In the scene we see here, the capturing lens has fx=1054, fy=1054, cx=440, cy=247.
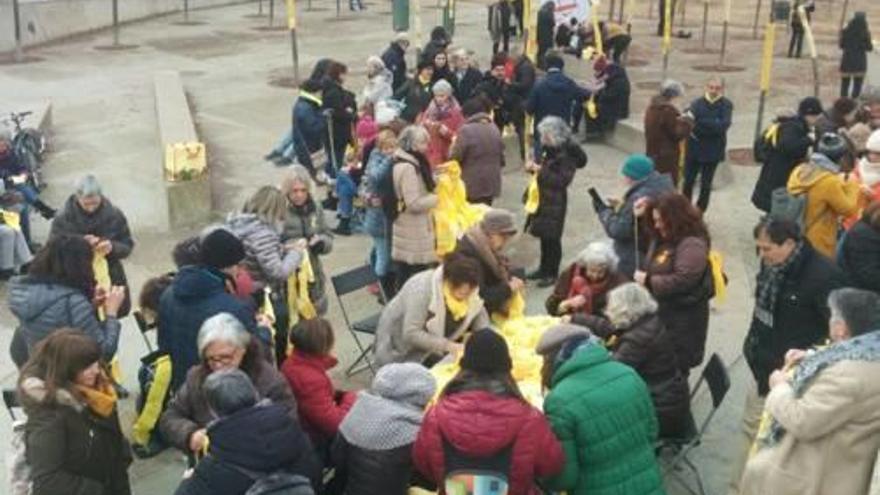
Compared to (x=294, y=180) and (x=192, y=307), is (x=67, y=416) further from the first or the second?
(x=294, y=180)

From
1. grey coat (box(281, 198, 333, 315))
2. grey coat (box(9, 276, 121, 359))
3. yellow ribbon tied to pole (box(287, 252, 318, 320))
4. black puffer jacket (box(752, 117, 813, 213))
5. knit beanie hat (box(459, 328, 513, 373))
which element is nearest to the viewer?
knit beanie hat (box(459, 328, 513, 373))

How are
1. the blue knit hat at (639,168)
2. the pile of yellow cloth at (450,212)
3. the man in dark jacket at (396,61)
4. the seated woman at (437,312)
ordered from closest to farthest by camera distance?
the seated woman at (437,312) < the blue knit hat at (639,168) < the pile of yellow cloth at (450,212) < the man in dark jacket at (396,61)

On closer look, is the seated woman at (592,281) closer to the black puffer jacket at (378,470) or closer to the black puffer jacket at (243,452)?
the black puffer jacket at (378,470)

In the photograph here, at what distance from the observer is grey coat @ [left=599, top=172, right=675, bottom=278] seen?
759 centimetres

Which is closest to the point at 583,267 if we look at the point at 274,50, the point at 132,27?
the point at 274,50

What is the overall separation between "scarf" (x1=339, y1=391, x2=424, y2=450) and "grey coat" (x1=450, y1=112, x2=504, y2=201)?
18.4 feet

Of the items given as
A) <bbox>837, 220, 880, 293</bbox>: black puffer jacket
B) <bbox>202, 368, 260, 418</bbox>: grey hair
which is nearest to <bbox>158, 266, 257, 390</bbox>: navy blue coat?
<bbox>202, 368, 260, 418</bbox>: grey hair

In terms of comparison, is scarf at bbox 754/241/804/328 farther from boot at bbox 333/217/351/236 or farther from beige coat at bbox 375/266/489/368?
boot at bbox 333/217/351/236

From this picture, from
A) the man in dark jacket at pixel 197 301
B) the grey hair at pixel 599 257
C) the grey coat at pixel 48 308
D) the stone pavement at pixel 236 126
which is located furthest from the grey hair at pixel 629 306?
the grey coat at pixel 48 308

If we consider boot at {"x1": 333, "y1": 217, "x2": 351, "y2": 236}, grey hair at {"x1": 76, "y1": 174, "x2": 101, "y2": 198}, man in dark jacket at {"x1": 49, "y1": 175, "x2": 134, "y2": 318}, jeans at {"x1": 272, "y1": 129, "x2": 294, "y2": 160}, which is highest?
grey hair at {"x1": 76, "y1": 174, "x2": 101, "y2": 198}

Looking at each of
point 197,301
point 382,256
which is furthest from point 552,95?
point 197,301

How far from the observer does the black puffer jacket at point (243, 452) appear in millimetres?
4117

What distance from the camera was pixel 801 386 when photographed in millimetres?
4223

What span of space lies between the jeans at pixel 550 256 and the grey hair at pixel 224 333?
15.9 ft
